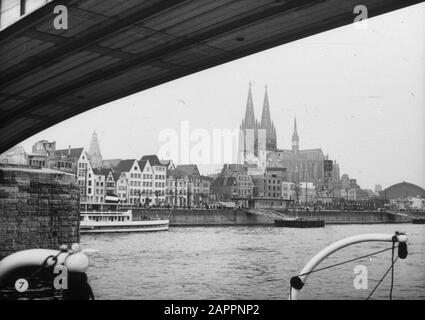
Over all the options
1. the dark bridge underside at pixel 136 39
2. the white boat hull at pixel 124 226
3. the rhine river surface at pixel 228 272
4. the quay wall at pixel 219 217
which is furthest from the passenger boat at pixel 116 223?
the dark bridge underside at pixel 136 39

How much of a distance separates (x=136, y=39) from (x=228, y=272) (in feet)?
29.3

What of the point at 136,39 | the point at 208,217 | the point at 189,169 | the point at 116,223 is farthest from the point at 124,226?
the point at 189,169

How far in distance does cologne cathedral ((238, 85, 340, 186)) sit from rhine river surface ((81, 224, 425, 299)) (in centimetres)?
232

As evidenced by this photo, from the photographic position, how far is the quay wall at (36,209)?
1104 centimetres

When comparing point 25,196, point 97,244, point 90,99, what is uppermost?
point 90,99

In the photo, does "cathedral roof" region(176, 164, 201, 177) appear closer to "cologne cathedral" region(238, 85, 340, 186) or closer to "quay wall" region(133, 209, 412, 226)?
"cologne cathedral" region(238, 85, 340, 186)

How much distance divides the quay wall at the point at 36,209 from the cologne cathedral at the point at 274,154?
4898 mm

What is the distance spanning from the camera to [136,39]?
849cm

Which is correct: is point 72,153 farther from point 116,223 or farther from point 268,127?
point 116,223

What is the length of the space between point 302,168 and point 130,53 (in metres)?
Result: 4.20

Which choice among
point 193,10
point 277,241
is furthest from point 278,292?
point 277,241
